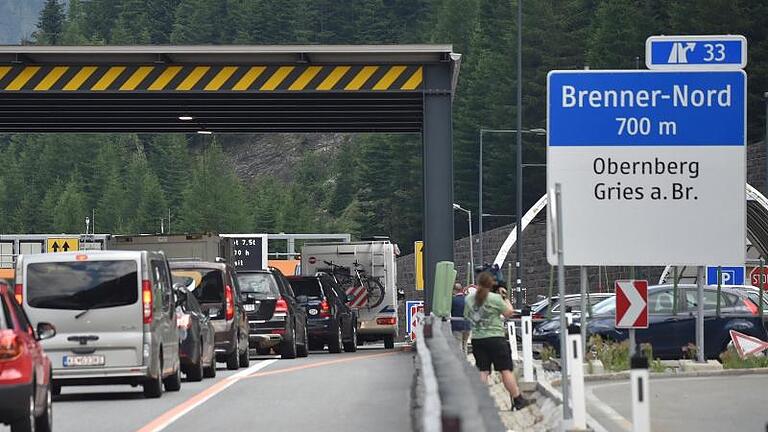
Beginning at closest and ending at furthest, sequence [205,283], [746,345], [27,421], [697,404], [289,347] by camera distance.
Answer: [27,421] < [697,404] < [746,345] < [205,283] < [289,347]

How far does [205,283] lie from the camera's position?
29.5m

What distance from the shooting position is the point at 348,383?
2522 centimetres

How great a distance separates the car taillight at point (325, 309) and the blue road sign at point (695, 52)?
15.9 m

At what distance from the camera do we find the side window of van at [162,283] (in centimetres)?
2255

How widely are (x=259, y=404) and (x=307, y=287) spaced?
1943cm

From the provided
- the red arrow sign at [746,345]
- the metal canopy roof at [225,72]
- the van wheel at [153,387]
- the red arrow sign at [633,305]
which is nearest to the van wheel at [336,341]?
the metal canopy roof at [225,72]

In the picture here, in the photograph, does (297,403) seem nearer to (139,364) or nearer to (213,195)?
(139,364)

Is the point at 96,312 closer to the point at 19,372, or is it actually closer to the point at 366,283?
the point at 19,372

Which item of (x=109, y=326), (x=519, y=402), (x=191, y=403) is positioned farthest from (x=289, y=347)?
(x=519, y=402)

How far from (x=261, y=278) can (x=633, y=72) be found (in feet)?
42.7

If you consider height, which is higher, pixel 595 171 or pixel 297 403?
pixel 595 171

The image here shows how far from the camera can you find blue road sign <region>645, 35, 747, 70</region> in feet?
80.9

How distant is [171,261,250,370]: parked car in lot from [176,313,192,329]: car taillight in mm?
3681

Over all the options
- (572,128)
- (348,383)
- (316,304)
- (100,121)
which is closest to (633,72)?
(572,128)
